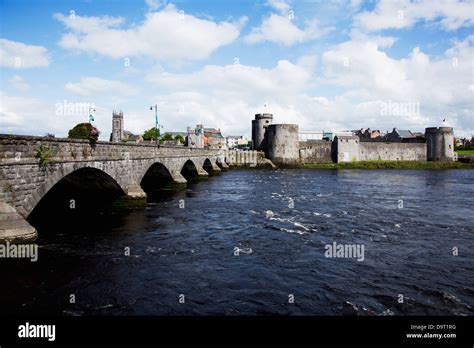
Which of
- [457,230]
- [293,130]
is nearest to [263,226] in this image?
[457,230]

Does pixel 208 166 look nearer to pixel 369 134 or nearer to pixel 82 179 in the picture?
pixel 82 179

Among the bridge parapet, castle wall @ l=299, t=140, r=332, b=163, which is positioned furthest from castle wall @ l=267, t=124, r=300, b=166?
the bridge parapet

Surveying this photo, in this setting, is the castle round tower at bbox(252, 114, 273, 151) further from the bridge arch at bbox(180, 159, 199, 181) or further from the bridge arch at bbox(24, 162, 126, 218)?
the bridge arch at bbox(24, 162, 126, 218)

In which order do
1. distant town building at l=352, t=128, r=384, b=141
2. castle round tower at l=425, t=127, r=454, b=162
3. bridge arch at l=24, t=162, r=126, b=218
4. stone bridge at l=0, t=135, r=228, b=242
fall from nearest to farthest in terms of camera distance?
stone bridge at l=0, t=135, r=228, b=242
bridge arch at l=24, t=162, r=126, b=218
castle round tower at l=425, t=127, r=454, b=162
distant town building at l=352, t=128, r=384, b=141

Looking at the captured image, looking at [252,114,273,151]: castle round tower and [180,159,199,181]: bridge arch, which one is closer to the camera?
[180,159,199,181]: bridge arch

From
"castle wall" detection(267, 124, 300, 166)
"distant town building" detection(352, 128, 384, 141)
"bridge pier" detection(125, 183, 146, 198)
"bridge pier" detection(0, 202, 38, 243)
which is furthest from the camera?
"distant town building" detection(352, 128, 384, 141)

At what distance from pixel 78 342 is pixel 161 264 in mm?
6415

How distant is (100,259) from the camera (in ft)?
43.7

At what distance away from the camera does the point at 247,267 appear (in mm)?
12398

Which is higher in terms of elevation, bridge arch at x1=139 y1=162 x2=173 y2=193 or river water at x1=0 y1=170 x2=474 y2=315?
bridge arch at x1=139 y1=162 x2=173 y2=193

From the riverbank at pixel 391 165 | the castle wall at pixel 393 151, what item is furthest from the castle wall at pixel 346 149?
the riverbank at pixel 391 165

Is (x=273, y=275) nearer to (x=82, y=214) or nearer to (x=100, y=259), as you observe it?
(x=100, y=259)

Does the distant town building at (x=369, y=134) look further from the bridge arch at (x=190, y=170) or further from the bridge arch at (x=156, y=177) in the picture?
the bridge arch at (x=156, y=177)

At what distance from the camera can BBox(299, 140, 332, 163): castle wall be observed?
3445 inches
